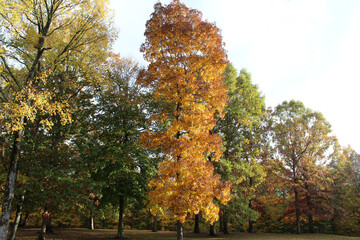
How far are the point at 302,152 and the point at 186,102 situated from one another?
21261mm

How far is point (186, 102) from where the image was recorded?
960 centimetres

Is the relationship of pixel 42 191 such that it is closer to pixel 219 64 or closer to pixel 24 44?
pixel 24 44

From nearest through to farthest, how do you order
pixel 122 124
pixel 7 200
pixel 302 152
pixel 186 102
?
pixel 7 200 → pixel 186 102 → pixel 122 124 → pixel 302 152

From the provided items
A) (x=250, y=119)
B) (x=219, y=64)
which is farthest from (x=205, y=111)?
(x=250, y=119)

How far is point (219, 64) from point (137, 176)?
30.9 ft

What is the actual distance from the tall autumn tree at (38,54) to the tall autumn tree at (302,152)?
21.9 m

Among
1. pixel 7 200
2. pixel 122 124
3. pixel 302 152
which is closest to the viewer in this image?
pixel 7 200

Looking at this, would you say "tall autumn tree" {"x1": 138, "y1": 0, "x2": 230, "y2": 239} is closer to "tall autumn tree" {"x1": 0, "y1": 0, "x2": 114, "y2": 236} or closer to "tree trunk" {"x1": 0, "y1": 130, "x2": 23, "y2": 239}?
"tall autumn tree" {"x1": 0, "y1": 0, "x2": 114, "y2": 236}

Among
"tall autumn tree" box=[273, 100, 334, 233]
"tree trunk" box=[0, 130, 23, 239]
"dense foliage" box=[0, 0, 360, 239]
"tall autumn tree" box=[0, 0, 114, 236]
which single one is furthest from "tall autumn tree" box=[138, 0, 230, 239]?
"tall autumn tree" box=[273, 100, 334, 233]

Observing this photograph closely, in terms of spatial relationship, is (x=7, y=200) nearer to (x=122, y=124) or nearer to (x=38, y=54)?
(x=38, y=54)

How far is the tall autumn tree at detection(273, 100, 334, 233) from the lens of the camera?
79.5 ft

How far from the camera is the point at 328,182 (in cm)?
2497

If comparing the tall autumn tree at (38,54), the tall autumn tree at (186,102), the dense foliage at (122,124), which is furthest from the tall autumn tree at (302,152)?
the tall autumn tree at (38,54)

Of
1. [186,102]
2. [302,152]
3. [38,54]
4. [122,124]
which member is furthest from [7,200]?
[302,152]
